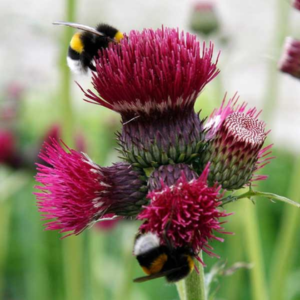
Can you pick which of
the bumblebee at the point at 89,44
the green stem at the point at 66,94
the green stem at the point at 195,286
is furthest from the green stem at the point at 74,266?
the green stem at the point at 195,286

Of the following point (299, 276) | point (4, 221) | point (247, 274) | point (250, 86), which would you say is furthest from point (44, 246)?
point (250, 86)

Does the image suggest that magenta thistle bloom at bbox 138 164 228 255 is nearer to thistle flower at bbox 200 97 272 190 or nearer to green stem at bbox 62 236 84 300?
thistle flower at bbox 200 97 272 190

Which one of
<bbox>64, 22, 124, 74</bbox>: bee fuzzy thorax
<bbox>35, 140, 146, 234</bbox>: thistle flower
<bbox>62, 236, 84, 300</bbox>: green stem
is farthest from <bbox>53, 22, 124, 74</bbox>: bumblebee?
<bbox>62, 236, 84, 300</bbox>: green stem

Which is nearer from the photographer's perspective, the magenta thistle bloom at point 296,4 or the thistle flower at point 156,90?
the thistle flower at point 156,90

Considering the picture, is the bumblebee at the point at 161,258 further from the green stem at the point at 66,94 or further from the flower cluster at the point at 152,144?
the green stem at the point at 66,94

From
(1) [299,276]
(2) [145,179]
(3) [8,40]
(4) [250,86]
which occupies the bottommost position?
(4) [250,86]

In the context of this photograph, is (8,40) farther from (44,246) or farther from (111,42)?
(111,42)

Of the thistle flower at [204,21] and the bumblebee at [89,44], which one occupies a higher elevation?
the bumblebee at [89,44]
